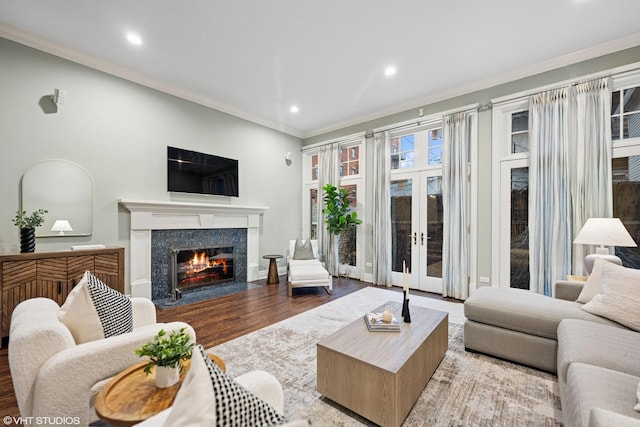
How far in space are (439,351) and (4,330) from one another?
13.6ft

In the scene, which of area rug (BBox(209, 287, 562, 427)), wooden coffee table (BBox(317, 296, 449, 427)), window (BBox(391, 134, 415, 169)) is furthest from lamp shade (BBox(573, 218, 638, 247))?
window (BBox(391, 134, 415, 169))

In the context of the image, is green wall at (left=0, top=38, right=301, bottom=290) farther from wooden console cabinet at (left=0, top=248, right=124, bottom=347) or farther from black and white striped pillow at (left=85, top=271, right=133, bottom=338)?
black and white striped pillow at (left=85, top=271, right=133, bottom=338)

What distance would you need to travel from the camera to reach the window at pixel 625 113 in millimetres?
3174

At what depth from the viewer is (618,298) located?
207cm

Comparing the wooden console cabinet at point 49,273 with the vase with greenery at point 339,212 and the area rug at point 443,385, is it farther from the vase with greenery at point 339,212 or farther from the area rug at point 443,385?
the vase with greenery at point 339,212

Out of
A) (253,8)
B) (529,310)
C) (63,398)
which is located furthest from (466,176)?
(63,398)

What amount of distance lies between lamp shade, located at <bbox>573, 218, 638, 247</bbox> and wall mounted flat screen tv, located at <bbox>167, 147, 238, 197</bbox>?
5.02 meters

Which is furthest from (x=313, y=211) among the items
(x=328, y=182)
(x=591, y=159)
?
(x=591, y=159)

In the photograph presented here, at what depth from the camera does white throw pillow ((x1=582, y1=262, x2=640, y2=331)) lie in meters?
1.98

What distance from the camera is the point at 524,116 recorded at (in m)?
3.90

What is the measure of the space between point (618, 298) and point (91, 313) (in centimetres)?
357

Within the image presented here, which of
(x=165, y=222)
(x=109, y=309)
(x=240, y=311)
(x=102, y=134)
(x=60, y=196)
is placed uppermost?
(x=102, y=134)

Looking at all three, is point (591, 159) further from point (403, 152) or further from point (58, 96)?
point (58, 96)

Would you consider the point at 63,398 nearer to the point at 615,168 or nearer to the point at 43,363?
the point at 43,363
